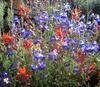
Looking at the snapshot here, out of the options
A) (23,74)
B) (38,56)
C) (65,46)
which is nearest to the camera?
(23,74)

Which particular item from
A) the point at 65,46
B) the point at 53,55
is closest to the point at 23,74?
the point at 53,55

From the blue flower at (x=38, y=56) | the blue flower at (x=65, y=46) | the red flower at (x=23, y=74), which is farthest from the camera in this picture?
the blue flower at (x=65, y=46)

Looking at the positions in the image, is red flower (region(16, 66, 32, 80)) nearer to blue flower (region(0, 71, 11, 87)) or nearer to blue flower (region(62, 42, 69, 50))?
blue flower (region(0, 71, 11, 87))

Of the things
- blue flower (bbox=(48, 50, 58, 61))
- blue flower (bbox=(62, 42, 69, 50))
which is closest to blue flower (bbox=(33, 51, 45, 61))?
blue flower (bbox=(48, 50, 58, 61))

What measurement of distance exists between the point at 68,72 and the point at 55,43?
1.38 feet

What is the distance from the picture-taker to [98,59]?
14.2ft

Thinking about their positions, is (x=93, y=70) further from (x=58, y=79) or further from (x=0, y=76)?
(x=0, y=76)

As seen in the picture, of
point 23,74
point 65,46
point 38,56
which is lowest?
point 23,74

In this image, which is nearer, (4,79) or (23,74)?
(23,74)

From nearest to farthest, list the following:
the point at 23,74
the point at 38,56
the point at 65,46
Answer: the point at 23,74 → the point at 38,56 → the point at 65,46

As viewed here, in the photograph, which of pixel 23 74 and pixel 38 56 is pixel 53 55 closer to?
pixel 38 56

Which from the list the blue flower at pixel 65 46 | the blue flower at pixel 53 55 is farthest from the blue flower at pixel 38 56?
the blue flower at pixel 65 46

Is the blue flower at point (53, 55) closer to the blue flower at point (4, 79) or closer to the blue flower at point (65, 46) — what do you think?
the blue flower at point (65, 46)

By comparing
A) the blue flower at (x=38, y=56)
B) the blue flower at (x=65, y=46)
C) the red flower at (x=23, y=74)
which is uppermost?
the blue flower at (x=65, y=46)
